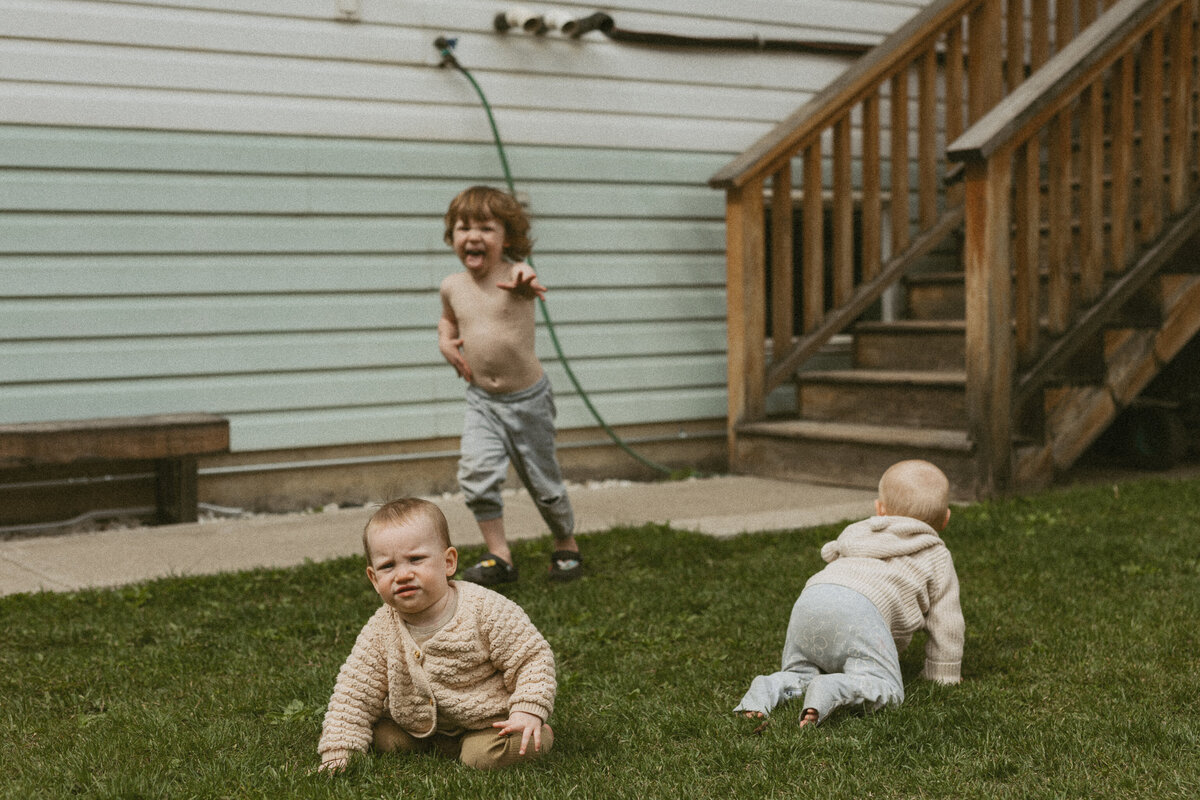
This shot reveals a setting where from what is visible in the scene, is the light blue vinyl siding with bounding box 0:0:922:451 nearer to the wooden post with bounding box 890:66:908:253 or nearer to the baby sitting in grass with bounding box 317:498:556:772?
the wooden post with bounding box 890:66:908:253

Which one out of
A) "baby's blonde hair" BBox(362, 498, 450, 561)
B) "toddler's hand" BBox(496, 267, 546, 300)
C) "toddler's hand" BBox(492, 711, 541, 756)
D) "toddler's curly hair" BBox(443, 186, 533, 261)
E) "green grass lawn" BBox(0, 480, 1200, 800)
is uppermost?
"toddler's curly hair" BBox(443, 186, 533, 261)

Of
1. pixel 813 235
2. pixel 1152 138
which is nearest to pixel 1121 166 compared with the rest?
pixel 1152 138

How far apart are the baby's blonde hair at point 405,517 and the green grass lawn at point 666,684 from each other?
1.58ft

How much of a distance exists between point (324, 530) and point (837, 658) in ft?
10.3

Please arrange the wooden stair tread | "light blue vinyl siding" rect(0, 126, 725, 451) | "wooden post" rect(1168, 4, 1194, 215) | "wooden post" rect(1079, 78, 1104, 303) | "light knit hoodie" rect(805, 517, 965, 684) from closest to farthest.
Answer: "light knit hoodie" rect(805, 517, 965, 684) < "light blue vinyl siding" rect(0, 126, 725, 451) < the wooden stair tread < "wooden post" rect(1079, 78, 1104, 303) < "wooden post" rect(1168, 4, 1194, 215)

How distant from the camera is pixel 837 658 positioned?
3.05 metres

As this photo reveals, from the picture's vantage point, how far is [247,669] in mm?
3535

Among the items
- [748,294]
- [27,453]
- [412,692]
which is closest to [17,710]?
[412,692]

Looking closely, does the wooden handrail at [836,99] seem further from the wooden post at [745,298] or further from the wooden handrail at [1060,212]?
the wooden handrail at [1060,212]

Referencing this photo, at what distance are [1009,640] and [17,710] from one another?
8.54 feet

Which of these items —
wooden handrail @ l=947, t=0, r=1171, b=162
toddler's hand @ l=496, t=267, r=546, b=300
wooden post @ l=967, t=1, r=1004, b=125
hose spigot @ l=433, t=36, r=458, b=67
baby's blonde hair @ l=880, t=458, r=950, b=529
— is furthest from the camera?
wooden post @ l=967, t=1, r=1004, b=125

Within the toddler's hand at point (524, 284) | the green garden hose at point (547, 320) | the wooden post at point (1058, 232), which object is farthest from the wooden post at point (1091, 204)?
the toddler's hand at point (524, 284)

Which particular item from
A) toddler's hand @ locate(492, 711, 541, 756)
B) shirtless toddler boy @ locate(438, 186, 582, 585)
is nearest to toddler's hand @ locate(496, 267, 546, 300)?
shirtless toddler boy @ locate(438, 186, 582, 585)

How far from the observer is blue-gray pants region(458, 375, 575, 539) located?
4.56m
